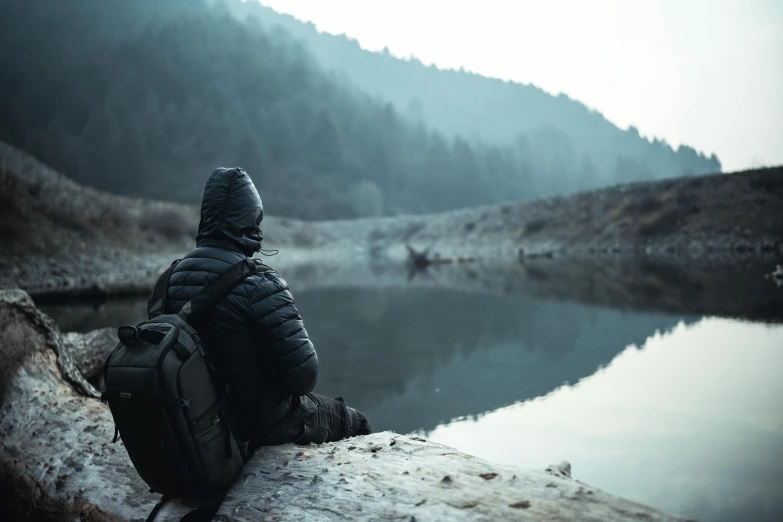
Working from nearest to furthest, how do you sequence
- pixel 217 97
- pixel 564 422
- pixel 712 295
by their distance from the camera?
pixel 564 422
pixel 712 295
pixel 217 97

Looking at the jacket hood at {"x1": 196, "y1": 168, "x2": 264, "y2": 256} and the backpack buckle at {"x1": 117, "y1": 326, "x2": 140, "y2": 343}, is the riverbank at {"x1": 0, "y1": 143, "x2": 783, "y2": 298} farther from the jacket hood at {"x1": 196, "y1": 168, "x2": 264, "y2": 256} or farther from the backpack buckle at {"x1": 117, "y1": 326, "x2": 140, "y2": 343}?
the backpack buckle at {"x1": 117, "y1": 326, "x2": 140, "y2": 343}

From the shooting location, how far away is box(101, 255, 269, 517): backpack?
2611mm

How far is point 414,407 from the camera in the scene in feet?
23.2

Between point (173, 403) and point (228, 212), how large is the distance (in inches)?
45.1

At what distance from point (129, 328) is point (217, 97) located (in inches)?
3796

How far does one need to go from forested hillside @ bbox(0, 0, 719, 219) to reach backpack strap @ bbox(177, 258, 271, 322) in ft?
122

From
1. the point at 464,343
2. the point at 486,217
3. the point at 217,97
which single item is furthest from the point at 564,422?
the point at 217,97

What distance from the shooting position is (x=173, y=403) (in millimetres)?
2604

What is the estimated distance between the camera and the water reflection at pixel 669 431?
427cm

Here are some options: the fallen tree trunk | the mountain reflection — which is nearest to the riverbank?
the mountain reflection

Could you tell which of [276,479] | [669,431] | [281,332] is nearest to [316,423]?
[276,479]

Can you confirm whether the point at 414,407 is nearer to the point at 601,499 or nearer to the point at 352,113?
the point at 601,499

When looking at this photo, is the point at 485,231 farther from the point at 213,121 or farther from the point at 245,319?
the point at 213,121

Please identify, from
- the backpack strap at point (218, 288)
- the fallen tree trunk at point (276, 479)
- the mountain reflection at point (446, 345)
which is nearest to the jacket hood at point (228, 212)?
the backpack strap at point (218, 288)
